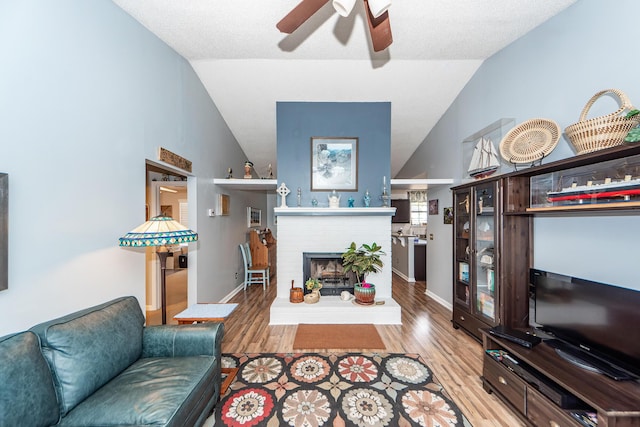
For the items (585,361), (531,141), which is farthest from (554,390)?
(531,141)

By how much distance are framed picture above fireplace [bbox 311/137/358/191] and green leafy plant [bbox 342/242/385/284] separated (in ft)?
3.09

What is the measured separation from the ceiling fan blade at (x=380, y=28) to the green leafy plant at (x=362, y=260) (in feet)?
7.89

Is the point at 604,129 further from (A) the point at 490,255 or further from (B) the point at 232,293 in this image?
(B) the point at 232,293

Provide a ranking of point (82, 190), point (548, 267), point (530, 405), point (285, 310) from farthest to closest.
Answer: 1. point (285, 310)
2. point (548, 267)
3. point (82, 190)
4. point (530, 405)

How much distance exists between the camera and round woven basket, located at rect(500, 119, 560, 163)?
2.02 metres

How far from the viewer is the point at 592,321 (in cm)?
158

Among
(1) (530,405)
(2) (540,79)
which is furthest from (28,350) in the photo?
(2) (540,79)

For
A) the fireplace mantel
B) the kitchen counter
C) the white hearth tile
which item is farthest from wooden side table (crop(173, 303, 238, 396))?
the kitchen counter

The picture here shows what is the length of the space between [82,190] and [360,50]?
297 cm

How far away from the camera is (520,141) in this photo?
2.21m

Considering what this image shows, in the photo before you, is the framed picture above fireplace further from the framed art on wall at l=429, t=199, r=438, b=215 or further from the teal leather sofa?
the teal leather sofa

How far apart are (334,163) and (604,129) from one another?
8.87 feet

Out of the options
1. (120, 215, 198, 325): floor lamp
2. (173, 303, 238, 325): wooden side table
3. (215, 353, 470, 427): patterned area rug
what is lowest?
(215, 353, 470, 427): patterned area rug

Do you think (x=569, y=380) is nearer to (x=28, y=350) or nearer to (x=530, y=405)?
(x=530, y=405)
